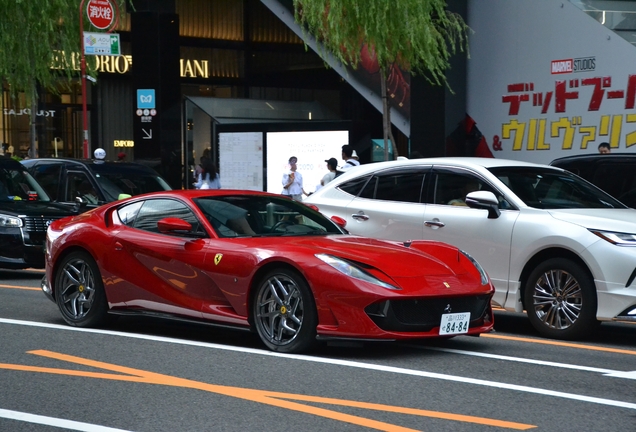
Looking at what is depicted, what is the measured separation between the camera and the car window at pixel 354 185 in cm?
1130

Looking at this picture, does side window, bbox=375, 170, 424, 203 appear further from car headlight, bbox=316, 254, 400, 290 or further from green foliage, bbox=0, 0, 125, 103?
green foliage, bbox=0, 0, 125, 103

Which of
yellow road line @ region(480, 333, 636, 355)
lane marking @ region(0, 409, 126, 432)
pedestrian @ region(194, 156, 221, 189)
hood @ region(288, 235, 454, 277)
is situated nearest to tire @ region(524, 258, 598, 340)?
yellow road line @ region(480, 333, 636, 355)

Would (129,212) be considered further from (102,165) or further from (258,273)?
(102,165)

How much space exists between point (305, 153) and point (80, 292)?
12.5m

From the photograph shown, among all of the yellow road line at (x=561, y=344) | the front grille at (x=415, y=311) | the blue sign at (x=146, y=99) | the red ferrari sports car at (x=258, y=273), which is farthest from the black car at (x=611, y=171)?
the blue sign at (x=146, y=99)

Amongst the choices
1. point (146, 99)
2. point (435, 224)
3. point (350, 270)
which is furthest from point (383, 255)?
point (146, 99)

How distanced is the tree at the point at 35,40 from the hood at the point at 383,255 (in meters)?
16.8

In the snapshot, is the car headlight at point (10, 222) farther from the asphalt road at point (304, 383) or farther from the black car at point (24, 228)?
the asphalt road at point (304, 383)

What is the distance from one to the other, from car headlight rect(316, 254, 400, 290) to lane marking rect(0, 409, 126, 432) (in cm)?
246

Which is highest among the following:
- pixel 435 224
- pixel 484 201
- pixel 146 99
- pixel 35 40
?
pixel 35 40

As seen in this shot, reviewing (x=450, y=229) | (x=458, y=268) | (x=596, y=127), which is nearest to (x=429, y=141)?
(x=596, y=127)

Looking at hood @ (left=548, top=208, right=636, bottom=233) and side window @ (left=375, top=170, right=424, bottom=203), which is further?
side window @ (left=375, top=170, right=424, bottom=203)

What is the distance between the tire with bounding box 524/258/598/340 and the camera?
905cm

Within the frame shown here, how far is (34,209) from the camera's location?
1506 centimetres
